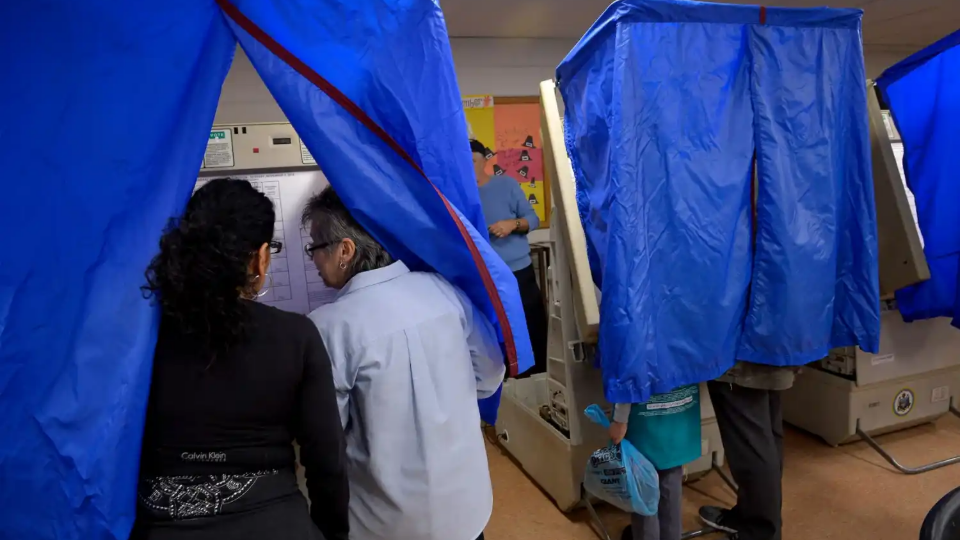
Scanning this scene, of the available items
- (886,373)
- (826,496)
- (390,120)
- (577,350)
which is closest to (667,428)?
(577,350)

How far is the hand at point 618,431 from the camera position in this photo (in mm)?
1708

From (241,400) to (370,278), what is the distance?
1.18 ft

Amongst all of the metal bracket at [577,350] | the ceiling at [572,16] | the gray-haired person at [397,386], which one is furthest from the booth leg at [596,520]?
the ceiling at [572,16]

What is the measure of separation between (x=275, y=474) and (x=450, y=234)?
0.58m

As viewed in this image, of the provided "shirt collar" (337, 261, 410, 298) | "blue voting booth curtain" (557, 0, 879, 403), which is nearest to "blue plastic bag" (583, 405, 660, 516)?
"blue voting booth curtain" (557, 0, 879, 403)

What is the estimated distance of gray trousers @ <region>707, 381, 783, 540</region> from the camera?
175 centimetres

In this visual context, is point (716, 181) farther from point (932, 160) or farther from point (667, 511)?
point (932, 160)

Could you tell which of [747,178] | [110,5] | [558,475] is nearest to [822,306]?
[747,178]

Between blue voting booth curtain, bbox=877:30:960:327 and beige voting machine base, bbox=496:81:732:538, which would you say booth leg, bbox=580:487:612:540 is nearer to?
beige voting machine base, bbox=496:81:732:538

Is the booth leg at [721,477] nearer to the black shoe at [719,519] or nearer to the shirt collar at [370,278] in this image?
the black shoe at [719,519]

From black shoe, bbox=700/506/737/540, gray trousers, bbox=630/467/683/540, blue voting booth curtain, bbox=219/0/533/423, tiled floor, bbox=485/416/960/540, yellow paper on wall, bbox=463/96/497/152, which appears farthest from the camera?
yellow paper on wall, bbox=463/96/497/152

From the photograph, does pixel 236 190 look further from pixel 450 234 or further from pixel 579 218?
pixel 579 218

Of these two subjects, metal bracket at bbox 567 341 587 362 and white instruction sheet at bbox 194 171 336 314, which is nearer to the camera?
white instruction sheet at bbox 194 171 336 314

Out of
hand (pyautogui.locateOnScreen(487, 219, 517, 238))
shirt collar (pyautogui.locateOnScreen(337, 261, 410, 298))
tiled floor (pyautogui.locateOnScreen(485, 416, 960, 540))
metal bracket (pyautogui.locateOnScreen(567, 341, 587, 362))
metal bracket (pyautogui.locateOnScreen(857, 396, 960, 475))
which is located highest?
hand (pyautogui.locateOnScreen(487, 219, 517, 238))
